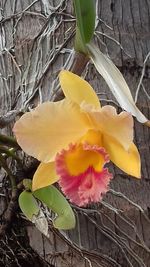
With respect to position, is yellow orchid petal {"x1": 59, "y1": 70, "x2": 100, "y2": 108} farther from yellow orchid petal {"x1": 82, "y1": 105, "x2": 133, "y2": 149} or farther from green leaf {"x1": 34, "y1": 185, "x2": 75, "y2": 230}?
green leaf {"x1": 34, "y1": 185, "x2": 75, "y2": 230}

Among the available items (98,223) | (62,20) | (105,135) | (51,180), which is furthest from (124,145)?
(62,20)

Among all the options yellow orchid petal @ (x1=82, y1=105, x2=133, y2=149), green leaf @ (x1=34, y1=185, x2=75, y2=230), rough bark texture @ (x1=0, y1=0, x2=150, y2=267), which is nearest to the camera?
yellow orchid petal @ (x1=82, y1=105, x2=133, y2=149)

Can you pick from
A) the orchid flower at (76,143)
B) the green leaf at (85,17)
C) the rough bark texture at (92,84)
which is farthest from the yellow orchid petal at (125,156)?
the rough bark texture at (92,84)

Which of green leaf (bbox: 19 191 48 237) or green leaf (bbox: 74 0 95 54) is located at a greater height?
green leaf (bbox: 74 0 95 54)

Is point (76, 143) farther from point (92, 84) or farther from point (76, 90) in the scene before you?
point (92, 84)

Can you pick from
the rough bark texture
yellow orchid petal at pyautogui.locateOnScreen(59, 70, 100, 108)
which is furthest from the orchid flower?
the rough bark texture

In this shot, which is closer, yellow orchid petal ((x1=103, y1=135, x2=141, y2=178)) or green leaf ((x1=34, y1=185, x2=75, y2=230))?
yellow orchid petal ((x1=103, y1=135, x2=141, y2=178))

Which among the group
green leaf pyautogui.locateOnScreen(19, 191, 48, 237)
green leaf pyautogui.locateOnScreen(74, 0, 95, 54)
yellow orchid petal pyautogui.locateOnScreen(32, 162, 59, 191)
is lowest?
green leaf pyautogui.locateOnScreen(19, 191, 48, 237)

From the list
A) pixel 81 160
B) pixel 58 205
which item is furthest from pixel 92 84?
pixel 81 160
